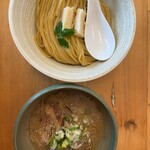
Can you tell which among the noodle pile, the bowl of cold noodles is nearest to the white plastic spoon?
the noodle pile

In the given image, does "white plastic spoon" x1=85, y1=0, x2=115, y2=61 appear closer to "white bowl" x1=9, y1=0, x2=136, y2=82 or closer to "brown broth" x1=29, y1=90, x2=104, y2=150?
"white bowl" x1=9, y1=0, x2=136, y2=82

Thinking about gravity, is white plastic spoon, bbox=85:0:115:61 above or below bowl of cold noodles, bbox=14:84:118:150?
above

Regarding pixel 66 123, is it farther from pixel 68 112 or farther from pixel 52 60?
pixel 52 60

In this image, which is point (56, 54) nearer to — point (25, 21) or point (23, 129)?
point (25, 21)

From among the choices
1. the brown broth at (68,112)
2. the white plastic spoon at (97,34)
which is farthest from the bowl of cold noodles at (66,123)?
the white plastic spoon at (97,34)

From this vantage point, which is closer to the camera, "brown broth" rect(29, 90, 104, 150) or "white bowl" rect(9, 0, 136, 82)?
"white bowl" rect(9, 0, 136, 82)

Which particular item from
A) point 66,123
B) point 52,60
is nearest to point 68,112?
point 66,123

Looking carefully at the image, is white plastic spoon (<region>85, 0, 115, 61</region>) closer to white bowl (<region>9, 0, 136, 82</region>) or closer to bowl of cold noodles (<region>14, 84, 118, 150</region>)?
white bowl (<region>9, 0, 136, 82</region>)
